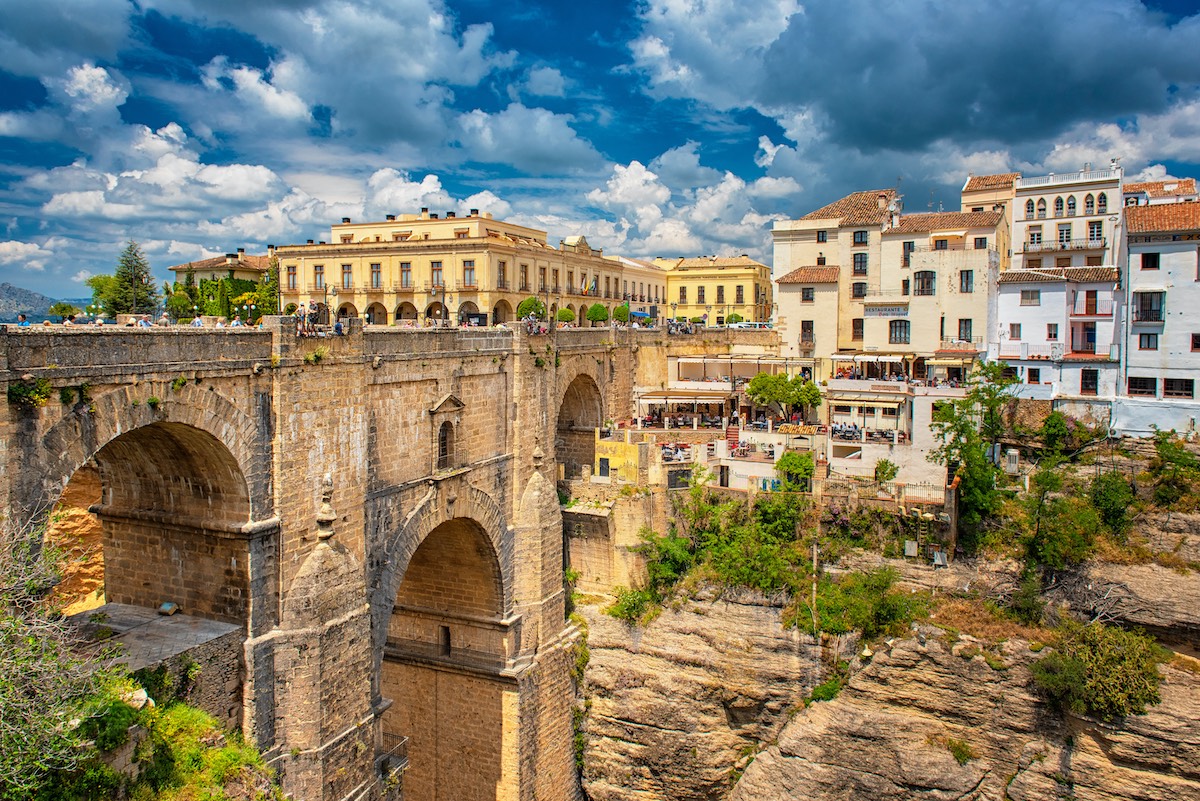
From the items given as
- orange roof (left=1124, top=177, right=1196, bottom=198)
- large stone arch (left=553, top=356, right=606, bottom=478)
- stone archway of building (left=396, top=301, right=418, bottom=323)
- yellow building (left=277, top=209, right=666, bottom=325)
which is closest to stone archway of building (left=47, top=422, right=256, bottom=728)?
large stone arch (left=553, top=356, right=606, bottom=478)

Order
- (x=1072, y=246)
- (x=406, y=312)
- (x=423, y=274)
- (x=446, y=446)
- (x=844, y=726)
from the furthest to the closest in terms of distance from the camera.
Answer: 1. (x=406, y=312)
2. (x=423, y=274)
3. (x=1072, y=246)
4. (x=844, y=726)
5. (x=446, y=446)

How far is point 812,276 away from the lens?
37031 millimetres

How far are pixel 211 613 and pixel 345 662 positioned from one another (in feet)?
8.09

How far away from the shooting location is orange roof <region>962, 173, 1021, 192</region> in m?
42.2

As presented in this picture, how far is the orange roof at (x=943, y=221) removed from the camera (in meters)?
34.2

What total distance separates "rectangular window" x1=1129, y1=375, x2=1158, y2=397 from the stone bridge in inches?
795

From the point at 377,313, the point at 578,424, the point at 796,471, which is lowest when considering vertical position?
the point at 796,471

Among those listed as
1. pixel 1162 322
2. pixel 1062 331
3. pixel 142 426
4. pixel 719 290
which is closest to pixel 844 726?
pixel 1062 331

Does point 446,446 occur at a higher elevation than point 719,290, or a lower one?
lower

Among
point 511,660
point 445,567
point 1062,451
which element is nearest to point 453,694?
point 511,660

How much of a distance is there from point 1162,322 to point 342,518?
1068 inches

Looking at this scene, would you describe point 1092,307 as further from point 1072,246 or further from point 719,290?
point 719,290

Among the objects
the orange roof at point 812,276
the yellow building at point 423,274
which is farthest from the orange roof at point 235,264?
the orange roof at point 812,276

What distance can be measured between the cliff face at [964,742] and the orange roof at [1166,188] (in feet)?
92.7
